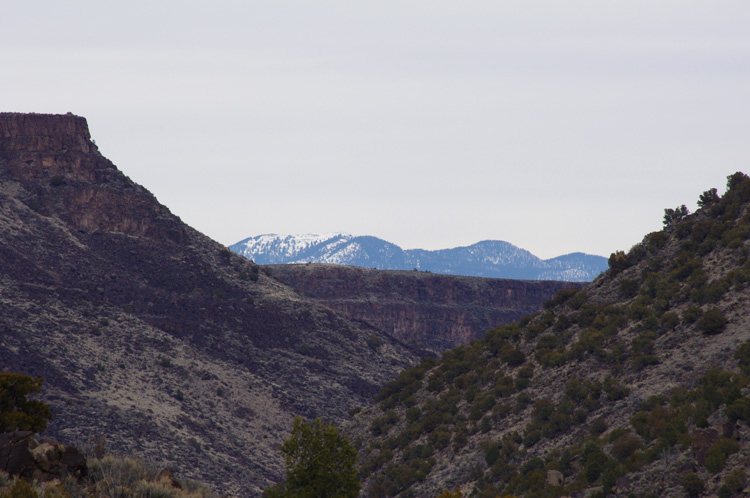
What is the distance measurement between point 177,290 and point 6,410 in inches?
2551

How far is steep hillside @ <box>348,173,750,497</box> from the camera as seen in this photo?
117 ft

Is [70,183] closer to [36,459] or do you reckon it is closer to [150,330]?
[150,330]

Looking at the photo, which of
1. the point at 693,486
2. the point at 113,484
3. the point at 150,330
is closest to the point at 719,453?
the point at 693,486

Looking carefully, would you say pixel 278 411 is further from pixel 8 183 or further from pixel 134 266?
pixel 8 183

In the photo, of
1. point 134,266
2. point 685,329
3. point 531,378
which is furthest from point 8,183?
point 685,329

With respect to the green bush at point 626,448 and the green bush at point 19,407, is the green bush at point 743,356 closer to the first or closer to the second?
the green bush at point 626,448

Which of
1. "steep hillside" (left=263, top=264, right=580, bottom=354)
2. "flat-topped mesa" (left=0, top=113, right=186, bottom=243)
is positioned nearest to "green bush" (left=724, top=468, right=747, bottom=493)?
"flat-topped mesa" (left=0, top=113, right=186, bottom=243)

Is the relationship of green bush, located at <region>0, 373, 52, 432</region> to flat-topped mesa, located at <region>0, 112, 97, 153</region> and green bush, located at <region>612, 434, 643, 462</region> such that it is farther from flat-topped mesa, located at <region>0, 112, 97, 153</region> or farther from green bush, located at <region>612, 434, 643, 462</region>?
flat-topped mesa, located at <region>0, 112, 97, 153</region>

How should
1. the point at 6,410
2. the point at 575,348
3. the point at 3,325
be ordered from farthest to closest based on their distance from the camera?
the point at 3,325 → the point at 575,348 → the point at 6,410

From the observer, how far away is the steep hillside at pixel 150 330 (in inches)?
2800

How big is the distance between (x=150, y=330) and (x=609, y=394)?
53.4 meters

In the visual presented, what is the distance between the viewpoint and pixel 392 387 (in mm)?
61969

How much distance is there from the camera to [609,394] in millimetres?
43656

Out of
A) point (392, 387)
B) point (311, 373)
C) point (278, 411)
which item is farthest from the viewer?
point (311, 373)
